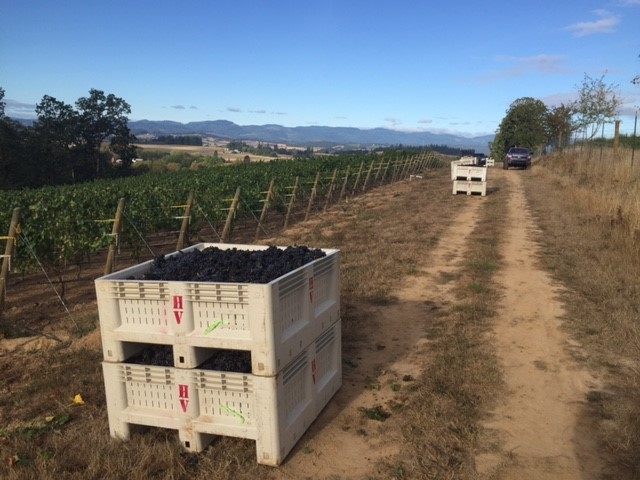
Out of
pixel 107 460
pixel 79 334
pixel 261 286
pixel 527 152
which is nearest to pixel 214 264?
pixel 261 286

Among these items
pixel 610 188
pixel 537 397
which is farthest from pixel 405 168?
pixel 537 397

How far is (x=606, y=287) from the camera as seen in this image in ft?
26.0

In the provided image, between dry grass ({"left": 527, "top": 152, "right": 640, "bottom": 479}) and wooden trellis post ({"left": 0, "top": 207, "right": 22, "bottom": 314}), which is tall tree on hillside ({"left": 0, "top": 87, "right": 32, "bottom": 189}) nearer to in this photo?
wooden trellis post ({"left": 0, "top": 207, "right": 22, "bottom": 314})

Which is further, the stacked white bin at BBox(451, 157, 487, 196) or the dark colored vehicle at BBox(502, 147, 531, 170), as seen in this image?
the dark colored vehicle at BBox(502, 147, 531, 170)

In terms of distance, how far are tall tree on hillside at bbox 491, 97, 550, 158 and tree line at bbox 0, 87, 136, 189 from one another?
4521cm

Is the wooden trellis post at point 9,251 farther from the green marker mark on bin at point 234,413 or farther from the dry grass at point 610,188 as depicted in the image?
the dry grass at point 610,188

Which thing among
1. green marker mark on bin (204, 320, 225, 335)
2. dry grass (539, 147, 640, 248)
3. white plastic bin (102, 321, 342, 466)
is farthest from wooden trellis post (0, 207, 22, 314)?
dry grass (539, 147, 640, 248)

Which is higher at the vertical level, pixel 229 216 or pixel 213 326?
pixel 213 326

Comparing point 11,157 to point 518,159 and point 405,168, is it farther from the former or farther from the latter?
point 518,159

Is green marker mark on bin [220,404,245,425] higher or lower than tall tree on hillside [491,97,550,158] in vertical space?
lower

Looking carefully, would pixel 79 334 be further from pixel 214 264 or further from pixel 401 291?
pixel 401 291

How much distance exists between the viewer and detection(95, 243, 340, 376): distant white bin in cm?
354

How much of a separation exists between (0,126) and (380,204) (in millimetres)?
27343

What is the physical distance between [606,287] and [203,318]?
6696 mm
